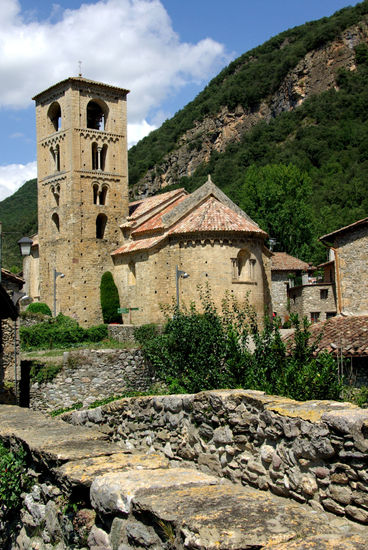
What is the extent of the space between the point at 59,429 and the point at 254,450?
7.07 feet

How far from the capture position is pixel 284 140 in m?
91.6

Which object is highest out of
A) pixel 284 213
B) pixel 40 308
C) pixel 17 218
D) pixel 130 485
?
pixel 17 218

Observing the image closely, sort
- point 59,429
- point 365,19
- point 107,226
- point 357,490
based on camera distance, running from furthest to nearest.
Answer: point 365,19
point 107,226
point 59,429
point 357,490

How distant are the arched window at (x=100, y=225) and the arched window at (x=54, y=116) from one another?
282 inches

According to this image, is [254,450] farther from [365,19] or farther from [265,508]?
[365,19]

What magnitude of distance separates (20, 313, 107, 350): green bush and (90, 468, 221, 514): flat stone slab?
21.9 metres

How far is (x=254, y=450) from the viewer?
18.3 ft

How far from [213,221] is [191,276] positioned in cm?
316

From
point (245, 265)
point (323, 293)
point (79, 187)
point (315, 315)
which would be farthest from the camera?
point (79, 187)

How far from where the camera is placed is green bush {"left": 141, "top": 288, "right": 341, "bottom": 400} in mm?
8656

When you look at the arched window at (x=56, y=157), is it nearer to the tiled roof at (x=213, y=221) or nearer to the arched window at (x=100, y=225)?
the arched window at (x=100, y=225)

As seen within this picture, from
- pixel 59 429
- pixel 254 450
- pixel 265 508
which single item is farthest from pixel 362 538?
pixel 59 429

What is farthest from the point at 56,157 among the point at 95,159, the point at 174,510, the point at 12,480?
the point at 174,510

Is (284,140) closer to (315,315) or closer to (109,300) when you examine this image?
(315,315)
